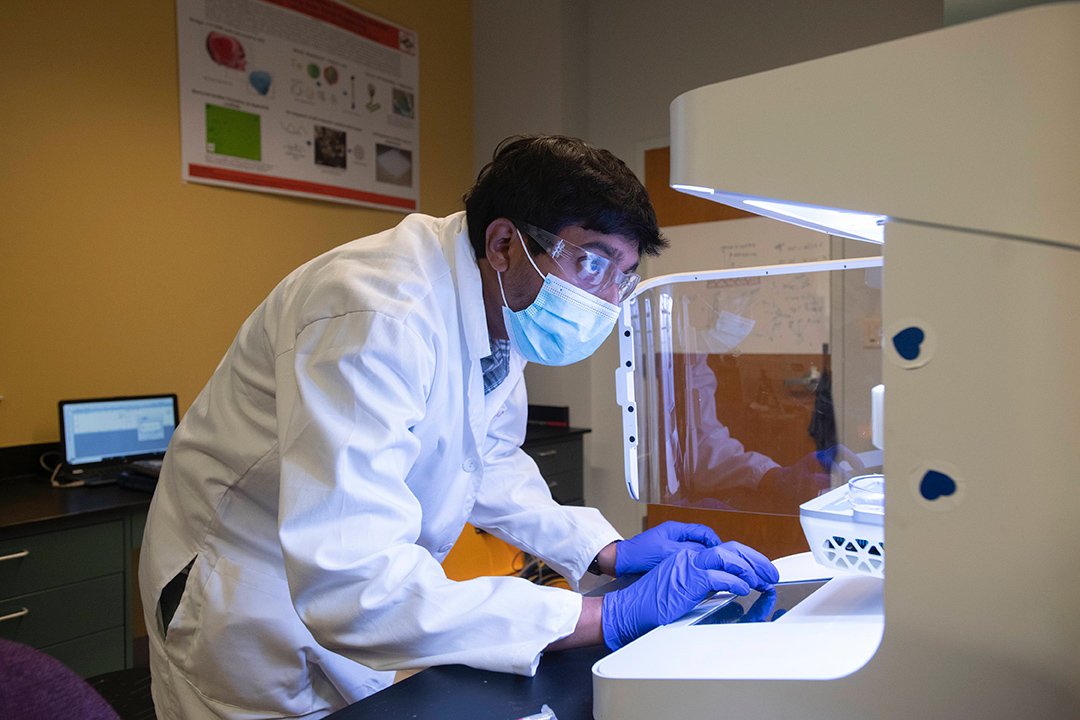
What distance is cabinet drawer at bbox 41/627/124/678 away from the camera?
1.87 metres

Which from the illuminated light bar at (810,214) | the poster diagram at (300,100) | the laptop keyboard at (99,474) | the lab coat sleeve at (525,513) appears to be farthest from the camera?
the poster diagram at (300,100)

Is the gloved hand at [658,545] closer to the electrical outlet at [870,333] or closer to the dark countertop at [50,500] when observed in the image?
the electrical outlet at [870,333]

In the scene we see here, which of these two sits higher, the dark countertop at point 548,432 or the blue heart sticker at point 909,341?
the blue heart sticker at point 909,341

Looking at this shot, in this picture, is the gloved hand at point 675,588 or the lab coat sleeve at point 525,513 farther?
the lab coat sleeve at point 525,513

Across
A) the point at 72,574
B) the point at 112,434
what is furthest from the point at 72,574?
the point at 112,434

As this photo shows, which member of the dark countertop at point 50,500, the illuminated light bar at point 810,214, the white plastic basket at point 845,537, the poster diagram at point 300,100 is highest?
the poster diagram at point 300,100

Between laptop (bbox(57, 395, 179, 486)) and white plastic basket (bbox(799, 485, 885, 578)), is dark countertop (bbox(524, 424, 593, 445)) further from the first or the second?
white plastic basket (bbox(799, 485, 885, 578))

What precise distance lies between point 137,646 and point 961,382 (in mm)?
2736

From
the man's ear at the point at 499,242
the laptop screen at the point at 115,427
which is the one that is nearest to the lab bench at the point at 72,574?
the laptop screen at the point at 115,427

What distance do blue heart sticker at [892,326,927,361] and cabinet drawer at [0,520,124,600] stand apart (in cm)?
206

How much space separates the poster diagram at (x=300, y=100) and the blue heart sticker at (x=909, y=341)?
2796 millimetres

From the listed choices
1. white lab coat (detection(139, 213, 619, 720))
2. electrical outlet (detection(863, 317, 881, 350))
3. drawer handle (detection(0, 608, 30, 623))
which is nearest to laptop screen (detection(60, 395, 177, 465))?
drawer handle (detection(0, 608, 30, 623))

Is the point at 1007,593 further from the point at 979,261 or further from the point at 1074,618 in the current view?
the point at 979,261

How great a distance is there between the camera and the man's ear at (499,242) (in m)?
1.13
